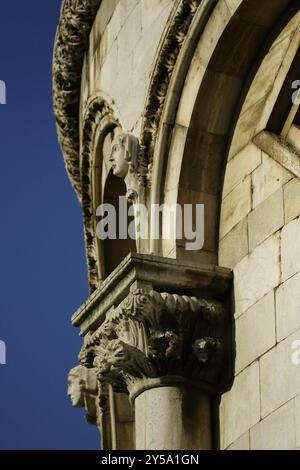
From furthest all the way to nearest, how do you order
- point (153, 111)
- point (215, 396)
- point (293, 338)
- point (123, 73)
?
1. point (123, 73)
2. point (153, 111)
3. point (215, 396)
4. point (293, 338)

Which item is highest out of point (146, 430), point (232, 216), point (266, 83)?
point (266, 83)

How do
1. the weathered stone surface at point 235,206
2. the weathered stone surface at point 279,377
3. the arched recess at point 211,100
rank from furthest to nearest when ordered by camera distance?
the arched recess at point 211,100 < the weathered stone surface at point 235,206 < the weathered stone surface at point 279,377

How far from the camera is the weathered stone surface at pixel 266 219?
17344mm

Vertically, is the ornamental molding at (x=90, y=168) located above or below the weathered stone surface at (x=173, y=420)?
above

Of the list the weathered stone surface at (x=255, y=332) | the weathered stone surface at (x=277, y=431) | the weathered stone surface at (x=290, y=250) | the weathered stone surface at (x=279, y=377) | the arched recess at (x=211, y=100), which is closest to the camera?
the weathered stone surface at (x=277, y=431)

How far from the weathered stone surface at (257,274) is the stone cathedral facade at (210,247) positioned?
0.02 metres

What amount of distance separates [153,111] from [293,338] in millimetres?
3306

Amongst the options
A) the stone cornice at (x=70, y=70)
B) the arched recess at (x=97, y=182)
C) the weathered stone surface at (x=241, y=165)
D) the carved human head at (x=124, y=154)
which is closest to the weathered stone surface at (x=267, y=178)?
the weathered stone surface at (x=241, y=165)

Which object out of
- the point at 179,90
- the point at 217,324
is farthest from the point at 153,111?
the point at 217,324

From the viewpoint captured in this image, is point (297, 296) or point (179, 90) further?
point (179, 90)

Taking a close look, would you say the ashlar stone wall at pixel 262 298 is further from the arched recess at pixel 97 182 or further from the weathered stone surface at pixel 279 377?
the arched recess at pixel 97 182

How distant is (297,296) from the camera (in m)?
16.7

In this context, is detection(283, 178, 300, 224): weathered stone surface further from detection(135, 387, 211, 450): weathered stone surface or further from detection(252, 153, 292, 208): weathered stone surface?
detection(135, 387, 211, 450): weathered stone surface

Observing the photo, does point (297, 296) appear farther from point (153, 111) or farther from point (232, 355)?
point (153, 111)
